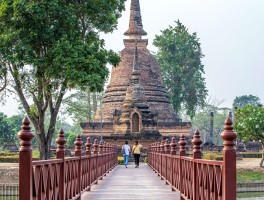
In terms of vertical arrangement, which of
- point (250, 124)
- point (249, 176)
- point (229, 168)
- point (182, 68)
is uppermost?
point (182, 68)

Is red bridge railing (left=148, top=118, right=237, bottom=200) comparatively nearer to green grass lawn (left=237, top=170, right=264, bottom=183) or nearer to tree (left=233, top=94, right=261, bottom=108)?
green grass lawn (left=237, top=170, right=264, bottom=183)

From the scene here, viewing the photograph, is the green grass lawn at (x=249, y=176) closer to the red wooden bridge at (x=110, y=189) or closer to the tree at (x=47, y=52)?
the tree at (x=47, y=52)

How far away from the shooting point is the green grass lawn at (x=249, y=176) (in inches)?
1050

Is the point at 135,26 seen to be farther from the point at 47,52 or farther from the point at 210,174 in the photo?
the point at 210,174

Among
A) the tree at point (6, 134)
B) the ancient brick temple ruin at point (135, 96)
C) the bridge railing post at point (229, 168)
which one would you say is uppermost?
the ancient brick temple ruin at point (135, 96)

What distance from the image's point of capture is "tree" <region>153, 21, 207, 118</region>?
161 feet

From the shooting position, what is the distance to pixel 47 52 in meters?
19.8

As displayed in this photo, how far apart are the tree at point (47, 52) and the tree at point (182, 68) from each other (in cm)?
2842

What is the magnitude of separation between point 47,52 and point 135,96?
67.7ft

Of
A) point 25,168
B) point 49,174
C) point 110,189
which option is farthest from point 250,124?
point 25,168

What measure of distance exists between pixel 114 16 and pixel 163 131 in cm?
2185

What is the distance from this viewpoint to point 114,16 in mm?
21672

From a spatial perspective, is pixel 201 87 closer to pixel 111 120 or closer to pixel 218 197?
pixel 111 120

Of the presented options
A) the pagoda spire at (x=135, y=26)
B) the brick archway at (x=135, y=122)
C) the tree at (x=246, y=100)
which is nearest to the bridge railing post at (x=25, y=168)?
the brick archway at (x=135, y=122)
